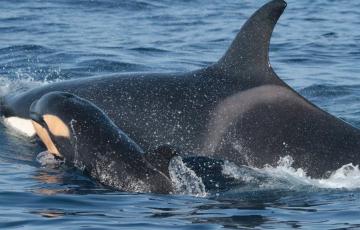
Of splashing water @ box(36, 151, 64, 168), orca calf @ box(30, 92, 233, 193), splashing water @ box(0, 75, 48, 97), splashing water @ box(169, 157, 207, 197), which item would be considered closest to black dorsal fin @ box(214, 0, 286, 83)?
orca calf @ box(30, 92, 233, 193)

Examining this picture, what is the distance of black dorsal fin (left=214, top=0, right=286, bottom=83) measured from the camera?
1173 centimetres

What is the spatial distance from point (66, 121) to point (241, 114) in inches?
85.7

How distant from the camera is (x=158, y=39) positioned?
23.4 meters

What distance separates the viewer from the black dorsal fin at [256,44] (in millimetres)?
11727

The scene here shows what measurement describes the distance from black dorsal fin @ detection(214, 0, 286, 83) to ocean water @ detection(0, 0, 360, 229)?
1.27 meters

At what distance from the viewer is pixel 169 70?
763 inches

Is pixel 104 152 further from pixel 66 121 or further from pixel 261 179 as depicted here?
pixel 261 179

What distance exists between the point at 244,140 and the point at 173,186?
5.16 feet

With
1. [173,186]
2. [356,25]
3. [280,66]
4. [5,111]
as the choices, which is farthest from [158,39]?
[173,186]

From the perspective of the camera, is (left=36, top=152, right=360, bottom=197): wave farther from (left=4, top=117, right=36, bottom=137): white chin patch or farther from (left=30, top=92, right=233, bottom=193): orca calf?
(left=4, top=117, right=36, bottom=137): white chin patch

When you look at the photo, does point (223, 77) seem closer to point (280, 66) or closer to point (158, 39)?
point (280, 66)

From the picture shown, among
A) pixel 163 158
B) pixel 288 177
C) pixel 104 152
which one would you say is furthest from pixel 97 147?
pixel 288 177

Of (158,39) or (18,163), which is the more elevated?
(158,39)

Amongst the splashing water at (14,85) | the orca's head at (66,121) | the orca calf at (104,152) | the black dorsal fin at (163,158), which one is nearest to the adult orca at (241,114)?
the orca calf at (104,152)
